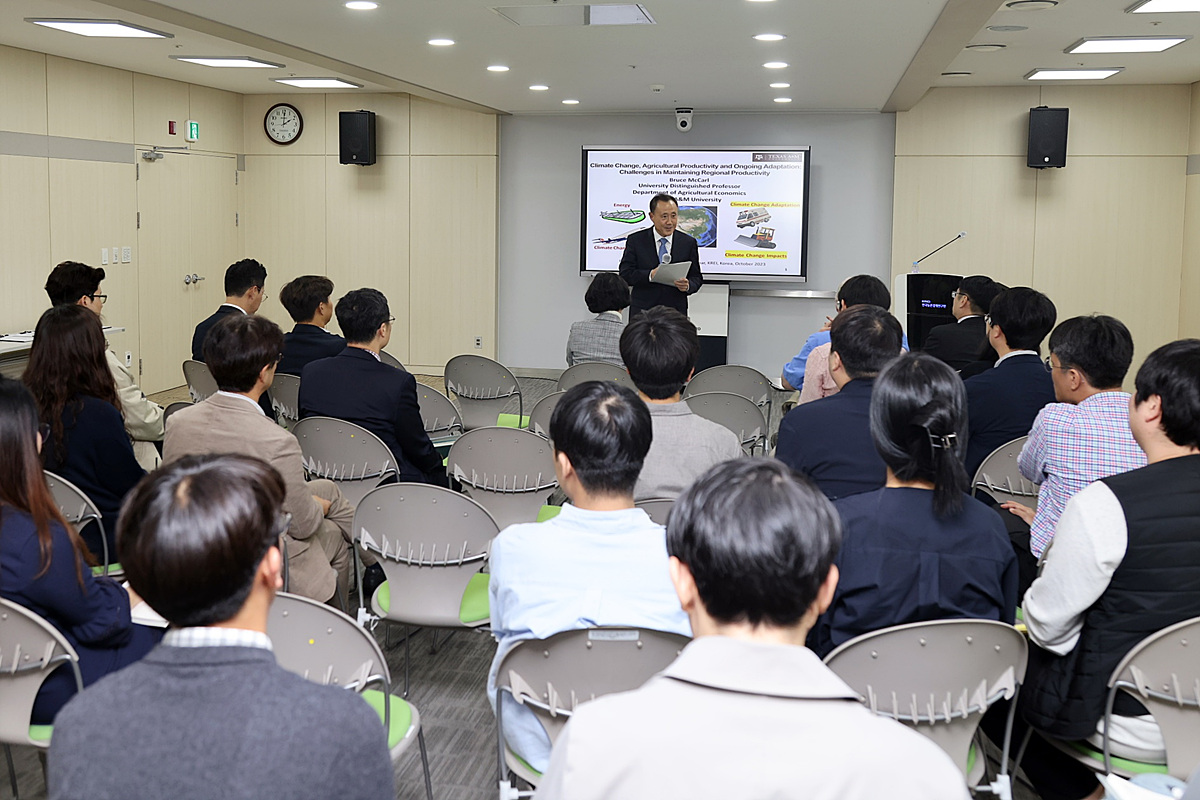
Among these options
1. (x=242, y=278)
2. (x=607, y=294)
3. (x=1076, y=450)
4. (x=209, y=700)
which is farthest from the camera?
(x=607, y=294)

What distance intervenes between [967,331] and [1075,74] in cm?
488

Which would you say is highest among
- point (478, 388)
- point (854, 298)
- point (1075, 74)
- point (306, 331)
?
point (1075, 74)

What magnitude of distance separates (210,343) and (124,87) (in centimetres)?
761

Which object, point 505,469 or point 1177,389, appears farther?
point 505,469

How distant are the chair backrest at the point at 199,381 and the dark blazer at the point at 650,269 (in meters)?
3.45

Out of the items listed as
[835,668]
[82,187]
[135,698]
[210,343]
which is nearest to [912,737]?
[135,698]

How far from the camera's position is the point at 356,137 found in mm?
11258

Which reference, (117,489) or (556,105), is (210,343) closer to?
(117,489)

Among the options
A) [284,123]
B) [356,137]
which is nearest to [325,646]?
[356,137]

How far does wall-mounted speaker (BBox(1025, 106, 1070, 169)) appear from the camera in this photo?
9906 mm

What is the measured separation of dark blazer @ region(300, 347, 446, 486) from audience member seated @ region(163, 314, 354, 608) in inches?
34.5

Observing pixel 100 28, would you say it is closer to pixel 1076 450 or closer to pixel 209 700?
pixel 1076 450

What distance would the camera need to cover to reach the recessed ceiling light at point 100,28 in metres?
7.24

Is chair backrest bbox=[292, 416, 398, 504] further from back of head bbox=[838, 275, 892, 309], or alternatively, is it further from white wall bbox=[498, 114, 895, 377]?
white wall bbox=[498, 114, 895, 377]
